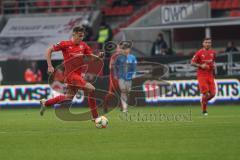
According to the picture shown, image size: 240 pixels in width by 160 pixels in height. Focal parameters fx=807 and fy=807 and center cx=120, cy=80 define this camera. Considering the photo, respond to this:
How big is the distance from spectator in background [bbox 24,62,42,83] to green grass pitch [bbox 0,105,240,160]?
14620mm

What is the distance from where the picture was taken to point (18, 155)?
13.0 meters

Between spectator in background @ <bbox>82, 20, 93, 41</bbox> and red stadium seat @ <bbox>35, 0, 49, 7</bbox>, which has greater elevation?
red stadium seat @ <bbox>35, 0, 49, 7</bbox>

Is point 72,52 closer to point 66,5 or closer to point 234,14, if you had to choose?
point 234,14

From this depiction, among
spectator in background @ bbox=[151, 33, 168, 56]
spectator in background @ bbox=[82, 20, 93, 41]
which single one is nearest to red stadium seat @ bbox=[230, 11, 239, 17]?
spectator in background @ bbox=[151, 33, 168, 56]

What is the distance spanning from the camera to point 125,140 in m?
15.0

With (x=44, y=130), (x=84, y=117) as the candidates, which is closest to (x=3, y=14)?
(x=84, y=117)

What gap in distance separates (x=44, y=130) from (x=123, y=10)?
25.0 metres

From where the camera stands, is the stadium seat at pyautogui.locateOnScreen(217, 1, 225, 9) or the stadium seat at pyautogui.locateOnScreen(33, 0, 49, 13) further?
the stadium seat at pyautogui.locateOnScreen(33, 0, 49, 13)

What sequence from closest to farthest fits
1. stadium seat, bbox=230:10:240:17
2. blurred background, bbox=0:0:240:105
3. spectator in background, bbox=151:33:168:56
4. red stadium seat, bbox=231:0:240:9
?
blurred background, bbox=0:0:240:105 < spectator in background, bbox=151:33:168:56 < stadium seat, bbox=230:10:240:17 < red stadium seat, bbox=231:0:240:9

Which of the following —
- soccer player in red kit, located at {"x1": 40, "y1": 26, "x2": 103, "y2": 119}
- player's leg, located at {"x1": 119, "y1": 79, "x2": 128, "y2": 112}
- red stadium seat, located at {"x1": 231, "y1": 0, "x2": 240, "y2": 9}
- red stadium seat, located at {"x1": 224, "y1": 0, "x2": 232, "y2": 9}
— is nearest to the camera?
soccer player in red kit, located at {"x1": 40, "y1": 26, "x2": 103, "y2": 119}

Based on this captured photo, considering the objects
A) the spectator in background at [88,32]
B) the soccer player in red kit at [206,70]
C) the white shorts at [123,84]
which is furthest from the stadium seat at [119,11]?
the soccer player in red kit at [206,70]

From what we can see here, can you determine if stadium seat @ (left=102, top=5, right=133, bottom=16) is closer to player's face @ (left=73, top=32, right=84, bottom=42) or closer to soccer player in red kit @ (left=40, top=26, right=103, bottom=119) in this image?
soccer player in red kit @ (left=40, top=26, right=103, bottom=119)

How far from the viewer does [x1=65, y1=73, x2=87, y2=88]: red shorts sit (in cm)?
1863

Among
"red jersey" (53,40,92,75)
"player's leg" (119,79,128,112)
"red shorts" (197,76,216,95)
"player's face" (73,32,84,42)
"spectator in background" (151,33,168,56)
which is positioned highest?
"player's face" (73,32,84,42)
